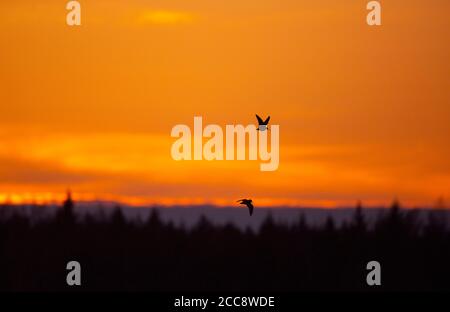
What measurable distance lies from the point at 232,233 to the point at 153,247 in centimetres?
352

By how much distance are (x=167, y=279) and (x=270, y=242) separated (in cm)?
541

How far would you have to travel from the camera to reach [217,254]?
334 feet

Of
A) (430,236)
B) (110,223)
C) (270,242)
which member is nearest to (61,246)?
(110,223)

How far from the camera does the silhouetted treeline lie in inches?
3957

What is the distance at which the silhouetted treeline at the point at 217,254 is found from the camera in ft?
330

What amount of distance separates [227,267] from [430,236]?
350 inches

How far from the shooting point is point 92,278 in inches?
3996

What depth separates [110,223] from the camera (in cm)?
10375
